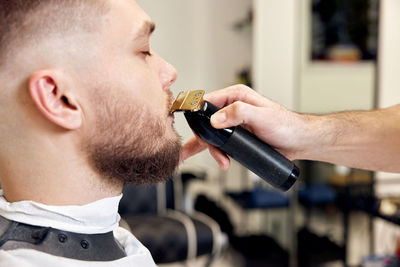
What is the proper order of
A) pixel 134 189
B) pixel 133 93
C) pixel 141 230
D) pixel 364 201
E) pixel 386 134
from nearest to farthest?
pixel 133 93 < pixel 386 134 < pixel 364 201 < pixel 141 230 < pixel 134 189

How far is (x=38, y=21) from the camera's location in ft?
2.53

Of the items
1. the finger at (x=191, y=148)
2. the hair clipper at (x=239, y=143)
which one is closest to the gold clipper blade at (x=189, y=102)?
the hair clipper at (x=239, y=143)

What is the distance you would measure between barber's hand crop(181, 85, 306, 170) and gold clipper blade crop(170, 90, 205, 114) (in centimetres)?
8

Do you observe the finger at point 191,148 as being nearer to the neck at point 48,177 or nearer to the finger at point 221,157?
the finger at point 221,157

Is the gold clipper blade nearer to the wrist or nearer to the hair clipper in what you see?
the hair clipper

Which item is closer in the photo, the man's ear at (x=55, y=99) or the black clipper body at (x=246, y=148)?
the man's ear at (x=55, y=99)

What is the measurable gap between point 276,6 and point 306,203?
5.17 ft

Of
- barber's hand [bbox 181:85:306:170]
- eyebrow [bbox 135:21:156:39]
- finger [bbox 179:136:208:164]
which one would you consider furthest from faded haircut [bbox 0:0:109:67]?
finger [bbox 179:136:208:164]

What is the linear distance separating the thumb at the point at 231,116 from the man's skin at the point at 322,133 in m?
0.04

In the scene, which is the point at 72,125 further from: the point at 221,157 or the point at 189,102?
the point at 221,157

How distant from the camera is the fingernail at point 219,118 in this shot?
90cm

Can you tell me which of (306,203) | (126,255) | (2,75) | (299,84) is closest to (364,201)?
(306,203)


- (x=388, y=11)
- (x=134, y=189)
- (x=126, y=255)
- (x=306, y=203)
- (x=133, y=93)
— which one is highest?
(x=388, y=11)

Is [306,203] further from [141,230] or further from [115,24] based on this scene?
[115,24]
